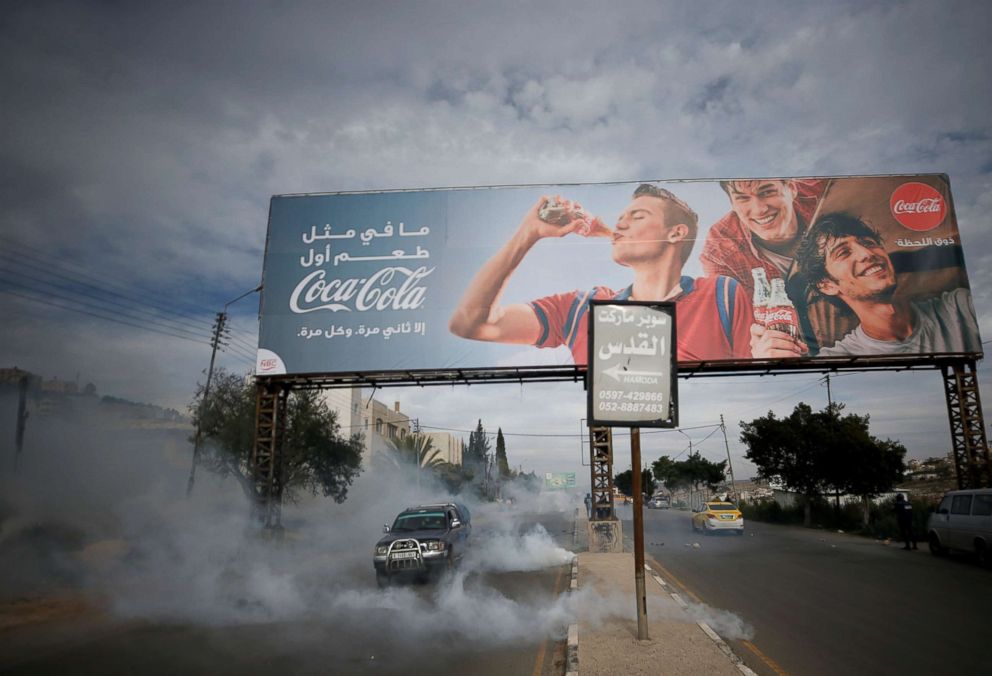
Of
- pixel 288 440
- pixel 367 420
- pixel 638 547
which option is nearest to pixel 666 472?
pixel 367 420

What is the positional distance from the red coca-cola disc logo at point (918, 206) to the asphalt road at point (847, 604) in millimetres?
10275

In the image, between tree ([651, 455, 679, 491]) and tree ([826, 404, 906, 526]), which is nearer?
tree ([826, 404, 906, 526])

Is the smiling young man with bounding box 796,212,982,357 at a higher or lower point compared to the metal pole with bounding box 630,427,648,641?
higher

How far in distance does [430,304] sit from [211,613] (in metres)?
11.0

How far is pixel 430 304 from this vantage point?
18969 millimetres

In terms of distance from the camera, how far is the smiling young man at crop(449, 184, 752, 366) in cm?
1842

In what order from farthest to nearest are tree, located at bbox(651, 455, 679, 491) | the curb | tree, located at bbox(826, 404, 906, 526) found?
tree, located at bbox(651, 455, 679, 491) < tree, located at bbox(826, 404, 906, 526) < the curb

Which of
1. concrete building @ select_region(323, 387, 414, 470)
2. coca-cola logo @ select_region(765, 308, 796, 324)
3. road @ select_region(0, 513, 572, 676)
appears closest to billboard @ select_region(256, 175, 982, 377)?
coca-cola logo @ select_region(765, 308, 796, 324)

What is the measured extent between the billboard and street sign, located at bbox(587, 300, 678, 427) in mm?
10403

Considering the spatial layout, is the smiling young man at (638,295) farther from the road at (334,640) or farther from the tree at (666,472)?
the tree at (666,472)

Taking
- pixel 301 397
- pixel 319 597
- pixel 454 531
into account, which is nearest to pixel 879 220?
Result: pixel 454 531

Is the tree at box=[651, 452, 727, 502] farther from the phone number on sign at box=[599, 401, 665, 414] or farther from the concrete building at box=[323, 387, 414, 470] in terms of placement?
the phone number on sign at box=[599, 401, 665, 414]

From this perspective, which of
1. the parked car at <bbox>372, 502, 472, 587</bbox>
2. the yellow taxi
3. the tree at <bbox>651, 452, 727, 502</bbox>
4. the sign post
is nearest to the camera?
the sign post

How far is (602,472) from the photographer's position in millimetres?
18672
